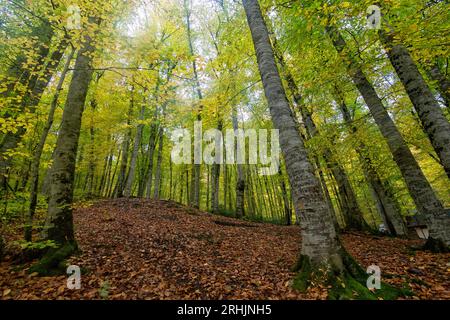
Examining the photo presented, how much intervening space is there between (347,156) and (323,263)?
658 centimetres

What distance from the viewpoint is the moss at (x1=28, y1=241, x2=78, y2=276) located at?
3.72 metres

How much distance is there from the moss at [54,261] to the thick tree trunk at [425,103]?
8131 mm

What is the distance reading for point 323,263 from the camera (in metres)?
3.41

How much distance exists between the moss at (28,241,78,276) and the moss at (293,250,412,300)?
4.34 metres

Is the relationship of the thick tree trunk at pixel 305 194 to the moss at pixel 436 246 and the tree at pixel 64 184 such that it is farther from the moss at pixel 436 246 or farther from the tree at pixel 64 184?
the tree at pixel 64 184

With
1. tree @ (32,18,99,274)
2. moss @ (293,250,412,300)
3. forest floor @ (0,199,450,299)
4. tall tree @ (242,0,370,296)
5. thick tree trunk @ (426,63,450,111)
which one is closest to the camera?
moss @ (293,250,412,300)

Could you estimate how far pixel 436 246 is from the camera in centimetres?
487

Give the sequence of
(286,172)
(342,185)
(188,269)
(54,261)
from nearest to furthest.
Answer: (54,261)
(188,269)
(286,172)
(342,185)

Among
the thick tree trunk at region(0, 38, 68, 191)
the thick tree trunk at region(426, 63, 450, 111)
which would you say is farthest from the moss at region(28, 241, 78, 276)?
the thick tree trunk at region(426, 63, 450, 111)

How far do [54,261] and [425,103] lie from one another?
8.95 meters

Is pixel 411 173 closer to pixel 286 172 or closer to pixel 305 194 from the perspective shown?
pixel 286 172

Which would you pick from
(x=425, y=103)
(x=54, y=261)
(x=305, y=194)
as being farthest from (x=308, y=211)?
(x=54, y=261)

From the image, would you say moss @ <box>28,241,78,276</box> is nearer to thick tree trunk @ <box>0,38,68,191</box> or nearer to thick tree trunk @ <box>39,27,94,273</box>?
thick tree trunk @ <box>39,27,94,273</box>
